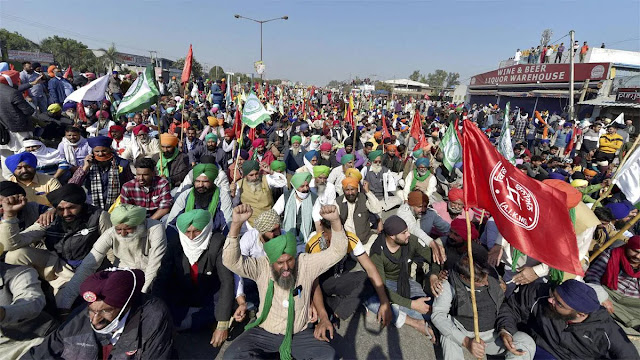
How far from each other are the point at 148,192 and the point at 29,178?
1283mm

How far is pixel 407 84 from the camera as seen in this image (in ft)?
236

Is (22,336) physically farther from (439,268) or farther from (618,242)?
→ (618,242)

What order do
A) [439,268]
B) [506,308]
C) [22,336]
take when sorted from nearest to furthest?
[22,336] → [506,308] → [439,268]

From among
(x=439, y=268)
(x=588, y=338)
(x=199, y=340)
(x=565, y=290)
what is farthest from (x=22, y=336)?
(x=588, y=338)

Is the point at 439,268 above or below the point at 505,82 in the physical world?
below

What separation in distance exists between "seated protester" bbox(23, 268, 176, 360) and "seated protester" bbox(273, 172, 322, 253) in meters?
2.18

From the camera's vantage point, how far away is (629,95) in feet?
61.4

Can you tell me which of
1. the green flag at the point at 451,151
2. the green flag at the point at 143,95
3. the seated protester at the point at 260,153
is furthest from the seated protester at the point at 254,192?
the green flag at the point at 451,151

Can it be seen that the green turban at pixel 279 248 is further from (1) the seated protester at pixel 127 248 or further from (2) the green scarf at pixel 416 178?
(2) the green scarf at pixel 416 178

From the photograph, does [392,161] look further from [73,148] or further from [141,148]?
[73,148]

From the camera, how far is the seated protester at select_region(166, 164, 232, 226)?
3.78 meters

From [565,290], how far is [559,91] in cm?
2944

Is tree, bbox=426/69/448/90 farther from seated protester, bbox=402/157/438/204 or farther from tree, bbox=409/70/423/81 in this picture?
seated protester, bbox=402/157/438/204

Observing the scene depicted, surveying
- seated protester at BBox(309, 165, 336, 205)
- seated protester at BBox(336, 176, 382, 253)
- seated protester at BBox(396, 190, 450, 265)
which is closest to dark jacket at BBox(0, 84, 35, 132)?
seated protester at BBox(309, 165, 336, 205)
